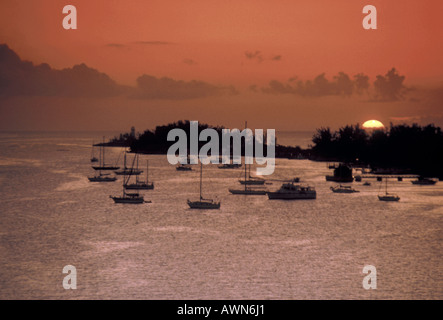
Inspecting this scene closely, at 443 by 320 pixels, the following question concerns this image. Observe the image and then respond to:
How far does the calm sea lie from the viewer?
37.6 metres

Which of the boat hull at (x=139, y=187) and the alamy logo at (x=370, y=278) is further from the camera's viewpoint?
the boat hull at (x=139, y=187)

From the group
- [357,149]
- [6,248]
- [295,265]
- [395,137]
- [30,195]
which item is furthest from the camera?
[357,149]

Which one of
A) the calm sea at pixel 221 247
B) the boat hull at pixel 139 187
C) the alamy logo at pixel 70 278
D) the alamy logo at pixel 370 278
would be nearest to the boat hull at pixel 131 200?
the calm sea at pixel 221 247

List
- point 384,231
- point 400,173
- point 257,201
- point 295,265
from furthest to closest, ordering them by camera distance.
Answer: point 400,173 < point 257,201 < point 384,231 < point 295,265

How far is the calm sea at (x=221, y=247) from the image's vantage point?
3762 centimetres

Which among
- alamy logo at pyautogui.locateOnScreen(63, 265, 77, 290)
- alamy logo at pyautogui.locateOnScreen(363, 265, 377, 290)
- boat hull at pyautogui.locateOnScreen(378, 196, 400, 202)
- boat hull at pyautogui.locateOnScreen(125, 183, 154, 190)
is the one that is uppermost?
boat hull at pyautogui.locateOnScreen(125, 183, 154, 190)

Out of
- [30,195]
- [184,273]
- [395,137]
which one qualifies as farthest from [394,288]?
[395,137]

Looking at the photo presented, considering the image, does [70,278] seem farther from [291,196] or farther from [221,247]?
[291,196]

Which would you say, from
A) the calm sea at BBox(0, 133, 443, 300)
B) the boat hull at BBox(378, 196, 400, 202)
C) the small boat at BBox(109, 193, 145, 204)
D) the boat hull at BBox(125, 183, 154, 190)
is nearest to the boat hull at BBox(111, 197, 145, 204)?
the small boat at BBox(109, 193, 145, 204)

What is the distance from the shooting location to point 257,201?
8619 centimetres

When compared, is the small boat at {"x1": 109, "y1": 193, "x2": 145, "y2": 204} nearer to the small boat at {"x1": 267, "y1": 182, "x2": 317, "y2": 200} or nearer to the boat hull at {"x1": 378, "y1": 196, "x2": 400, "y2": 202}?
the small boat at {"x1": 267, "y1": 182, "x2": 317, "y2": 200}

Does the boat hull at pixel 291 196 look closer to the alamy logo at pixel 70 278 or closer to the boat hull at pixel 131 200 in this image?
the boat hull at pixel 131 200

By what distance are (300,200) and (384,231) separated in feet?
92.1

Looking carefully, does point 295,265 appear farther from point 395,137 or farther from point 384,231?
point 395,137
